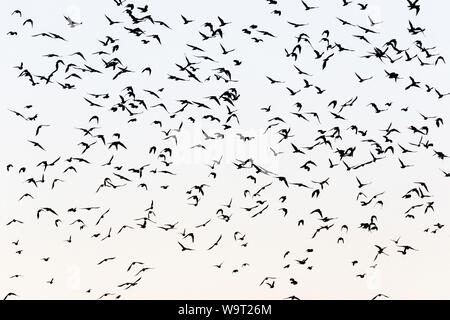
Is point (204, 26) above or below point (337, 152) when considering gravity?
above

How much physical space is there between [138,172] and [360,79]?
723 cm

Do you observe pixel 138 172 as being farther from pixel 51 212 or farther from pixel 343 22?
pixel 343 22

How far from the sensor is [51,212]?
89.7ft

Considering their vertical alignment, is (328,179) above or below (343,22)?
below

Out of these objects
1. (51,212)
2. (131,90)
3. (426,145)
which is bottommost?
(51,212)

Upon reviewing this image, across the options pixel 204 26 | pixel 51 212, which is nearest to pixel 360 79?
pixel 204 26
